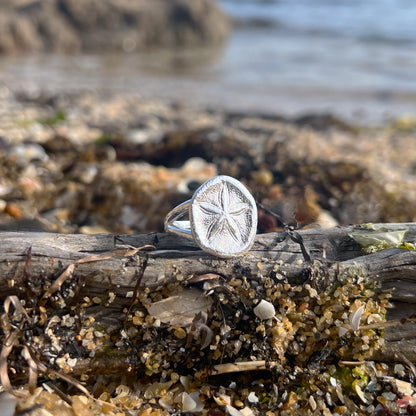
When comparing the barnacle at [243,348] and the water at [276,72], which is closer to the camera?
the barnacle at [243,348]

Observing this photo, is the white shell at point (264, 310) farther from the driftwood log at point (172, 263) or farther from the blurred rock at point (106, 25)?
the blurred rock at point (106, 25)

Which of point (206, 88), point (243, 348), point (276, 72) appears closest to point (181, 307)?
point (243, 348)

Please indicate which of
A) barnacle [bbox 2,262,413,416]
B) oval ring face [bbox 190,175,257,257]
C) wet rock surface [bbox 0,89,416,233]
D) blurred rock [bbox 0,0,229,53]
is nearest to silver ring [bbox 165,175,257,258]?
oval ring face [bbox 190,175,257,257]

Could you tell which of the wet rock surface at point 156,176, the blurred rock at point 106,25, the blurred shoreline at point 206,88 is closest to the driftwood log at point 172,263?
the wet rock surface at point 156,176

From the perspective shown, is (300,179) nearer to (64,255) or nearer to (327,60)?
(64,255)

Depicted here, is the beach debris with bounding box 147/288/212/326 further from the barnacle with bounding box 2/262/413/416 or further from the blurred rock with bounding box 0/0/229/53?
the blurred rock with bounding box 0/0/229/53
